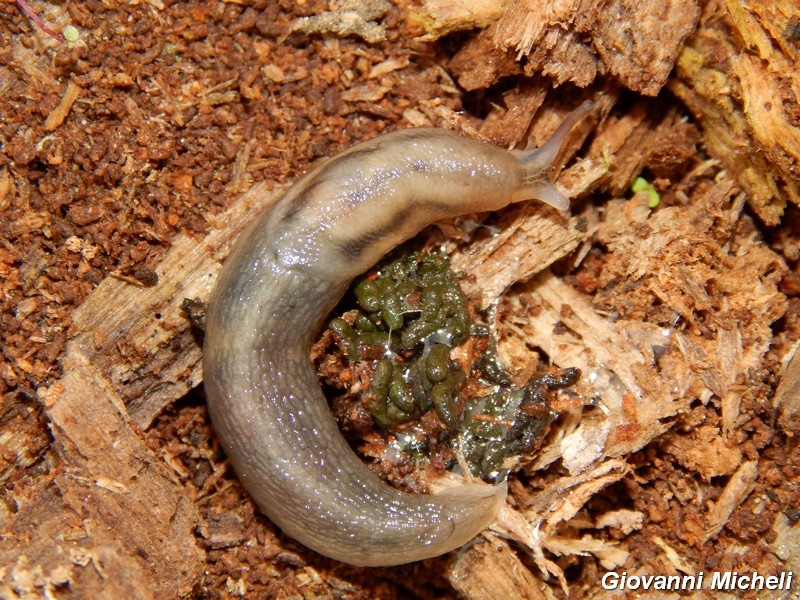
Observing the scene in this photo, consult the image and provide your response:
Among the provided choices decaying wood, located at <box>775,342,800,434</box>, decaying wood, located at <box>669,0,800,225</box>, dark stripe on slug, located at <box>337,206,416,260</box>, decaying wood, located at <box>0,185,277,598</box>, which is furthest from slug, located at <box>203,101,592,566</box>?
decaying wood, located at <box>775,342,800,434</box>

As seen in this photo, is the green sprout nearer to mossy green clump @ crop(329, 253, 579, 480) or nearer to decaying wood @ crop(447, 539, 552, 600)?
mossy green clump @ crop(329, 253, 579, 480)

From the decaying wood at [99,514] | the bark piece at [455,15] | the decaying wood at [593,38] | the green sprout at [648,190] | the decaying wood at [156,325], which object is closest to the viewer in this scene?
the decaying wood at [99,514]

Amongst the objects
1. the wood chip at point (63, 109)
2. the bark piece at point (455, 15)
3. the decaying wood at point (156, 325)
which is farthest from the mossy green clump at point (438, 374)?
the wood chip at point (63, 109)

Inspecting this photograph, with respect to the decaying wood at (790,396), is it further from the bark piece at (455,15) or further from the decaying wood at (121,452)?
the decaying wood at (121,452)

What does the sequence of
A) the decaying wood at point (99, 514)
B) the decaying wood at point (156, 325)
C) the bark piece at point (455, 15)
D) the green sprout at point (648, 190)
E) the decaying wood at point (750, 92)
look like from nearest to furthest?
the decaying wood at point (99, 514), the decaying wood at point (750, 92), the decaying wood at point (156, 325), the bark piece at point (455, 15), the green sprout at point (648, 190)

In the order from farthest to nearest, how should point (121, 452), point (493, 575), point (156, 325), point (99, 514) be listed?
point (156, 325), point (493, 575), point (121, 452), point (99, 514)

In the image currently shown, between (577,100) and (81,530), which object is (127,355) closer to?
(81,530)

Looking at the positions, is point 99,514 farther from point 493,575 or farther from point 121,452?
point 493,575

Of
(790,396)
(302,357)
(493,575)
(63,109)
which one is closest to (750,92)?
(790,396)
